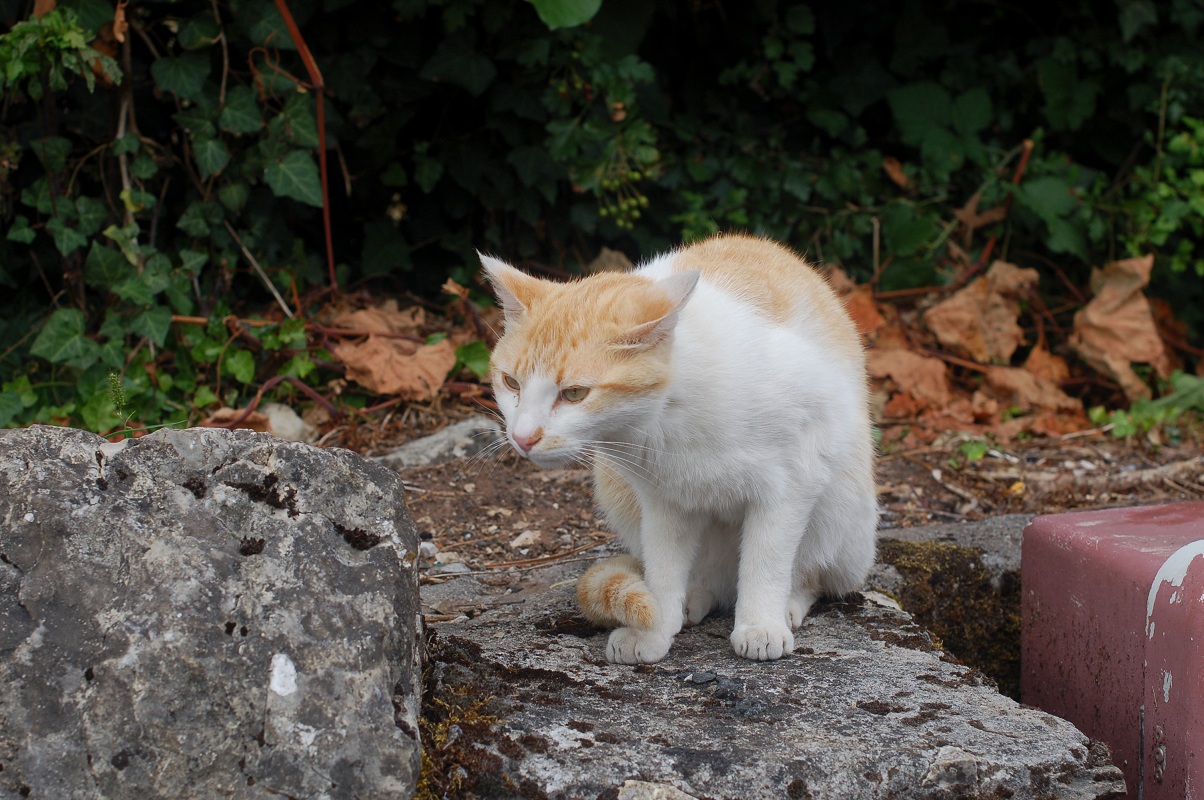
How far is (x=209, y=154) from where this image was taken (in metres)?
3.77

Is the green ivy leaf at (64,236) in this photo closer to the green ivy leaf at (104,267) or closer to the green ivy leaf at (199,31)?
the green ivy leaf at (104,267)

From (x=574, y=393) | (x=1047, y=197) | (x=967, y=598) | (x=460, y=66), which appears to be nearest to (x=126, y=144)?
(x=460, y=66)

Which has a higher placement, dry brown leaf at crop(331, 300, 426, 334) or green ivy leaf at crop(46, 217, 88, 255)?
green ivy leaf at crop(46, 217, 88, 255)

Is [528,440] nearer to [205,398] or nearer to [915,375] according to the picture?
[205,398]

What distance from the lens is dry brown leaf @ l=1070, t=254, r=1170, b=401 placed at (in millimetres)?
4758

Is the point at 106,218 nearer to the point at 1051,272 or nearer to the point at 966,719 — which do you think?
the point at 966,719

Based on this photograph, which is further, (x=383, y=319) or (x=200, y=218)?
(x=383, y=319)

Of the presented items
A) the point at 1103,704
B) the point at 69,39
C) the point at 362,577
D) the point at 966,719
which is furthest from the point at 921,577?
the point at 69,39

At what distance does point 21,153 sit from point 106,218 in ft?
1.12

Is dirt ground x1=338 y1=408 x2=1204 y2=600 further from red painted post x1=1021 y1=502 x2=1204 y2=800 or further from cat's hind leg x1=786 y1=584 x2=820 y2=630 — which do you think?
red painted post x1=1021 y1=502 x2=1204 y2=800

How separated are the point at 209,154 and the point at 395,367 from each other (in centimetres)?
97

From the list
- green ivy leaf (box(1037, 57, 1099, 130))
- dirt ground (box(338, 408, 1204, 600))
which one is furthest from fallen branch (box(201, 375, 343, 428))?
green ivy leaf (box(1037, 57, 1099, 130))

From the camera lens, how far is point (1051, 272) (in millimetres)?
5492

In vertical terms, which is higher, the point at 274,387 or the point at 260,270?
the point at 260,270
